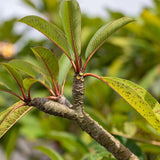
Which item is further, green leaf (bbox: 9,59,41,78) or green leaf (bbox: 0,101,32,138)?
green leaf (bbox: 9,59,41,78)

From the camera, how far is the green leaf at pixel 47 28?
0.54m

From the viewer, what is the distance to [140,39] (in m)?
1.87

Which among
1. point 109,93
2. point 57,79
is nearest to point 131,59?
point 109,93

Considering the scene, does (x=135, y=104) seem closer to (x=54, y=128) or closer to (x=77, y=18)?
(x=77, y=18)

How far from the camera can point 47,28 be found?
0.56 metres

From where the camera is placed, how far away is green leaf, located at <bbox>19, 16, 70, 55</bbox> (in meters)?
0.54

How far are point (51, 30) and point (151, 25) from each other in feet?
3.90

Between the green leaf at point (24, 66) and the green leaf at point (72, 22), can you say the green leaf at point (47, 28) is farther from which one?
the green leaf at point (24, 66)

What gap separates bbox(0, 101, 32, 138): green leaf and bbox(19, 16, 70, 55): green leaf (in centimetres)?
16

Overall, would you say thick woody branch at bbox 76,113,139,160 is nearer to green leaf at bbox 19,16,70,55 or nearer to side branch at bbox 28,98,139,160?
side branch at bbox 28,98,139,160

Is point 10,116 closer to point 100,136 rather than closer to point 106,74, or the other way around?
point 100,136

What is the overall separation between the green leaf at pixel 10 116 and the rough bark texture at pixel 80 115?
0.12ft

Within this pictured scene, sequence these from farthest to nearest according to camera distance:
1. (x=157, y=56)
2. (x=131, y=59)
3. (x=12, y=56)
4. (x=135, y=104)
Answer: (x=12, y=56) → (x=131, y=59) → (x=157, y=56) → (x=135, y=104)

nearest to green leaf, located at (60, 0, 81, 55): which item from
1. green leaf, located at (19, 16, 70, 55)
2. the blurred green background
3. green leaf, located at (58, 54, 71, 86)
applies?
green leaf, located at (19, 16, 70, 55)
